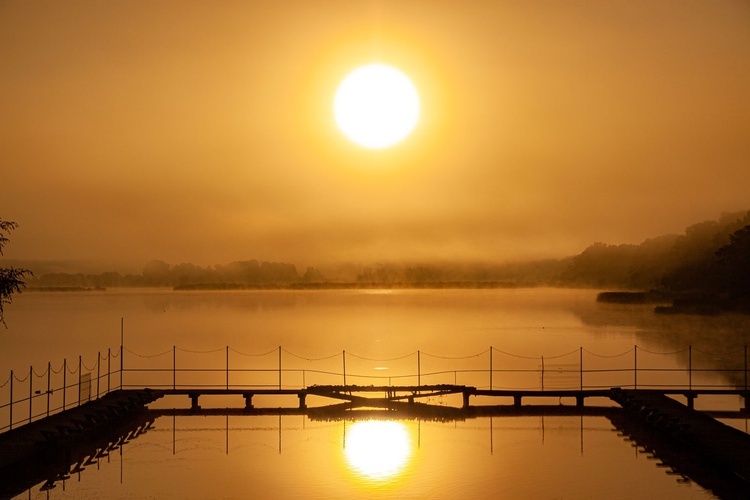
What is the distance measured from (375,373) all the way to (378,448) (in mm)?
32117

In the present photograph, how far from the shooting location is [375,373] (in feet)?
204

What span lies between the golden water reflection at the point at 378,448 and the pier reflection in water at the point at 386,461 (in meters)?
0.04

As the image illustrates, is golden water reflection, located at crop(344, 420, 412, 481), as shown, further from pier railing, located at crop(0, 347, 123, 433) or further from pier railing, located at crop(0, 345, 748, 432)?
pier railing, located at crop(0, 345, 748, 432)

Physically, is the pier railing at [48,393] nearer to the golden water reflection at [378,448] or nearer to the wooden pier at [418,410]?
the wooden pier at [418,410]

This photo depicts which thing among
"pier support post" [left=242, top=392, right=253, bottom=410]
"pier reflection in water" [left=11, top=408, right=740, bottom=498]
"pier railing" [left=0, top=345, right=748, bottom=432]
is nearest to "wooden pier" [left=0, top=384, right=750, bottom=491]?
"pier support post" [left=242, top=392, right=253, bottom=410]

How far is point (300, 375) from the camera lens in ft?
191

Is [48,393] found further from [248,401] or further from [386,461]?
[386,461]

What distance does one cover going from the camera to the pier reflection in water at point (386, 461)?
971 inches

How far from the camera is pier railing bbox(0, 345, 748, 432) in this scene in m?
47.9

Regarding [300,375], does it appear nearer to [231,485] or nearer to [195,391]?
[195,391]

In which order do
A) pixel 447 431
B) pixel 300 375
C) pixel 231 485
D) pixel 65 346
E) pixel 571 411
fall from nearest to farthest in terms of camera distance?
pixel 231 485
pixel 447 431
pixel 571 411
pixel 300 375
pixel 65 346

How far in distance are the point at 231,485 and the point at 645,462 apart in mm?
12545

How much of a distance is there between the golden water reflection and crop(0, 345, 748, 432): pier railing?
9648 millimetres

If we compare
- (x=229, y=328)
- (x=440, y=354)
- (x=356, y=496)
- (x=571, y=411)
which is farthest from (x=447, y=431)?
(x=229, y=328)
